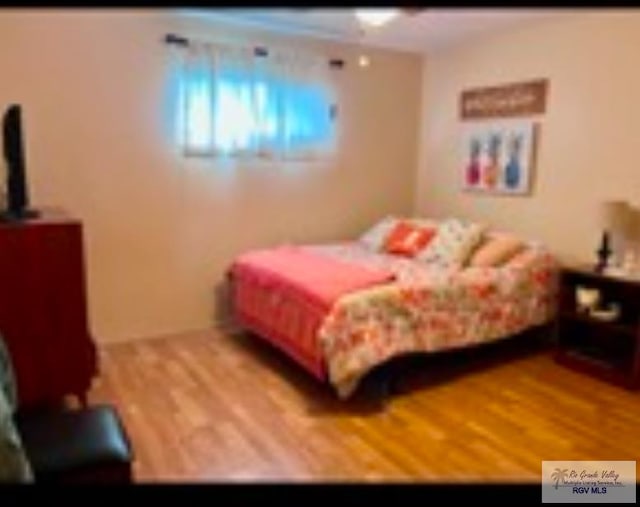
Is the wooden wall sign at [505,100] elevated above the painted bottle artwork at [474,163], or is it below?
above

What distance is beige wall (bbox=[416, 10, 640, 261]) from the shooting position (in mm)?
3406

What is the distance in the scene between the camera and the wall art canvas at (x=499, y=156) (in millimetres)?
3986

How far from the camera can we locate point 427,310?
10.2ft

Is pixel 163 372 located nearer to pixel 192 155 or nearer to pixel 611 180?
pixel 192 155

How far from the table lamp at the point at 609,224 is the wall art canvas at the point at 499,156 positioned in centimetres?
69

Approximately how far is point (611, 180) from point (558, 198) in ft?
1.29

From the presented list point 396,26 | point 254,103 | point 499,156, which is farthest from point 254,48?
point 499,156

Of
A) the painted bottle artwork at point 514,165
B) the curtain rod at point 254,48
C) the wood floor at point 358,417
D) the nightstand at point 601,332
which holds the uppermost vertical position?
the curtain rod at point 254,48

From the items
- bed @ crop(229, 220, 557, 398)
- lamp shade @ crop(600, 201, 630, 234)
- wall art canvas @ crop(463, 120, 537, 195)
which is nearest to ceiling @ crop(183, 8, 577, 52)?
wall art canvas @ crop(463, 120, 537, 195)

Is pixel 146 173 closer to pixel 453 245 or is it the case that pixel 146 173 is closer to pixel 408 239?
pixel 408 239

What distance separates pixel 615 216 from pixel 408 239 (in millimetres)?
1393

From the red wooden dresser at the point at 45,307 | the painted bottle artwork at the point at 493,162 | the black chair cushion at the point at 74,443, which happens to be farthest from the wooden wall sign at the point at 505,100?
the black chair cushion at the point at 74,443

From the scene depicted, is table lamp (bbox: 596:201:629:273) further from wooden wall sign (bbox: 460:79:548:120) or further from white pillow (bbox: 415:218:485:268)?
wooden wall sign (bbox: 460:79:548:120)

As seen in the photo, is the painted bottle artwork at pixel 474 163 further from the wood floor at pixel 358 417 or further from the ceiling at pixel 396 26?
the wood floor at pixel 358 417
